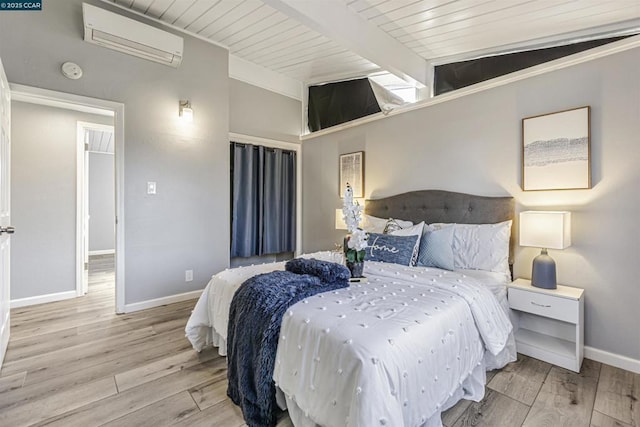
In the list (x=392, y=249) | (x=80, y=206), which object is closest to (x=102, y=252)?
(x=80, y=206)

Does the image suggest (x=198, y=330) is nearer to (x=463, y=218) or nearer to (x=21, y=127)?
(x=463, y=218)

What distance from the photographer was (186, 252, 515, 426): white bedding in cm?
113

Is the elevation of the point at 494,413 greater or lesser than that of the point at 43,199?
lesser

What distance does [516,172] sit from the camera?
8.31 feet

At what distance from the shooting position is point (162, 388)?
183 centimetres

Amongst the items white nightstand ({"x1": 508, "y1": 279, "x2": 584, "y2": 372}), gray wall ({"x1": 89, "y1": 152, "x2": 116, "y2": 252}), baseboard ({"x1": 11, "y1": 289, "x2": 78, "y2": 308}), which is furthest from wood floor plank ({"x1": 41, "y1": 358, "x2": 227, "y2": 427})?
gray wall ({"x1": 89, "y1": 152, "x2": 116, "y2": 252})

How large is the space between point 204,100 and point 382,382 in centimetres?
346

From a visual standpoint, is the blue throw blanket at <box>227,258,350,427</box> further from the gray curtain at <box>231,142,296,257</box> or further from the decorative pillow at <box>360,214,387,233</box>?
the gray curtain at <box>231,142,296,257</box>

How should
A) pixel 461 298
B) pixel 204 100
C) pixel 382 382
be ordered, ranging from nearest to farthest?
pixel 382 382
pixel 461 298
pixel 204 100

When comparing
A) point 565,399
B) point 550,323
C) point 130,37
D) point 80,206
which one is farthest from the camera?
point 80,206

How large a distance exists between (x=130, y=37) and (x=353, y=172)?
271 cm

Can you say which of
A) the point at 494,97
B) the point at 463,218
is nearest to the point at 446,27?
the point at 494,97

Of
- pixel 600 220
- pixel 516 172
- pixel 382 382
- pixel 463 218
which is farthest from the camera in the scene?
pixel 463 218

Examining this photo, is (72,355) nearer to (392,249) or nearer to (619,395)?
(392,249)
